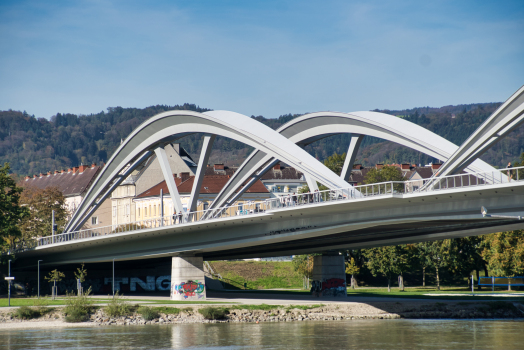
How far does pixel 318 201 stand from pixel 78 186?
94.3 m

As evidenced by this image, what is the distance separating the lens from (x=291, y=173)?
414 ft

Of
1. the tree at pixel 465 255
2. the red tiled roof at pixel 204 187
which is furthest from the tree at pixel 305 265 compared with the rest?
the red tiled roof at pixel 204 187

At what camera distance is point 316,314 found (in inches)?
1754

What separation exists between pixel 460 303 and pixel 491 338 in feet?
43.4

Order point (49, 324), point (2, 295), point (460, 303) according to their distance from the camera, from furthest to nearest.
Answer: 1. point (2, 295)
2. point (460, 303)
3. point (49, 324)

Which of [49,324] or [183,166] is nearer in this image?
[49,324]

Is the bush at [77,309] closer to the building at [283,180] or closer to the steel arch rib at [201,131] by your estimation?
the steel arch rib at [201,131]

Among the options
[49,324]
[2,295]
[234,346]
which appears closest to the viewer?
[234,346]

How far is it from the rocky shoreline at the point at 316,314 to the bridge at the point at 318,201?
464cm

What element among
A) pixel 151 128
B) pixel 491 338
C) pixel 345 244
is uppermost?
pixel 151 128

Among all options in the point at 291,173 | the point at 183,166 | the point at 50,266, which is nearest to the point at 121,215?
the point at 183,166

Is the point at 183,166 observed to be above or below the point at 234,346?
above

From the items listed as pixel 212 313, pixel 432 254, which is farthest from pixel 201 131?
pixel 432 254

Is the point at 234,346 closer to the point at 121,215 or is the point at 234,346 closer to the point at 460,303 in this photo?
the point at 460,303
